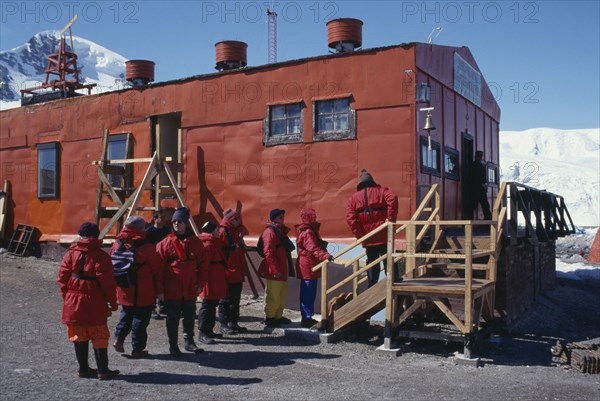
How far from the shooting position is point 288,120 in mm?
12227

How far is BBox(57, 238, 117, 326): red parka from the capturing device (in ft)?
20.9

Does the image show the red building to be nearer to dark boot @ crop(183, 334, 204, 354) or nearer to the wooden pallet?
the wooden pallet

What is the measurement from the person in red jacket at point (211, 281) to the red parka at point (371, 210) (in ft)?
7.83

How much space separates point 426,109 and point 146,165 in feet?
21.8

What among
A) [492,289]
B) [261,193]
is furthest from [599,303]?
[261,193]

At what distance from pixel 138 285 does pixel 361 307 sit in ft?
10.6

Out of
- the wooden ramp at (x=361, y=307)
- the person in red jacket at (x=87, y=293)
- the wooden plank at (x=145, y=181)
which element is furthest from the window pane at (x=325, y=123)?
the person in red jacket at (x=87, y=293)

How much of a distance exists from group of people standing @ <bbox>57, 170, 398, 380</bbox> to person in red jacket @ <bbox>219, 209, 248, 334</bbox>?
0.05 ft

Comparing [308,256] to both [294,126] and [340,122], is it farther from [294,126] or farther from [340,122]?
[294,126]

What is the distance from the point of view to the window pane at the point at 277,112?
40.4ft

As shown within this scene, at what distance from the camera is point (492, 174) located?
1667 cm

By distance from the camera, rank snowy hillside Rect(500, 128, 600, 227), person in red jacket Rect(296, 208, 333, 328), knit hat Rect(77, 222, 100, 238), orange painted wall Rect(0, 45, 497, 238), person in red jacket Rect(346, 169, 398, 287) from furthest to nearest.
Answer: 1. snowy hillside Rect(500, 128, 600, 227)
2. orange painted wall Rect(0, 45, 497, 238)
3. person in red jacket Rect(346, 169, 398, 287)
4. person in red jacket Rect(296, 208, 333, 328)
5. knit hat Rect(77, 222, 100, 238)

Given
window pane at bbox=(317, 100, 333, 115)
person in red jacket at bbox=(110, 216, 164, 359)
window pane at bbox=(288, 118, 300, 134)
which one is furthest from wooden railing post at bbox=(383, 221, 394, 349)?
window pane at bbox=(288, 118, 300, 134)

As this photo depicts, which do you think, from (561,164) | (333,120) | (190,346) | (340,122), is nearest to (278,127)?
(333,120)
